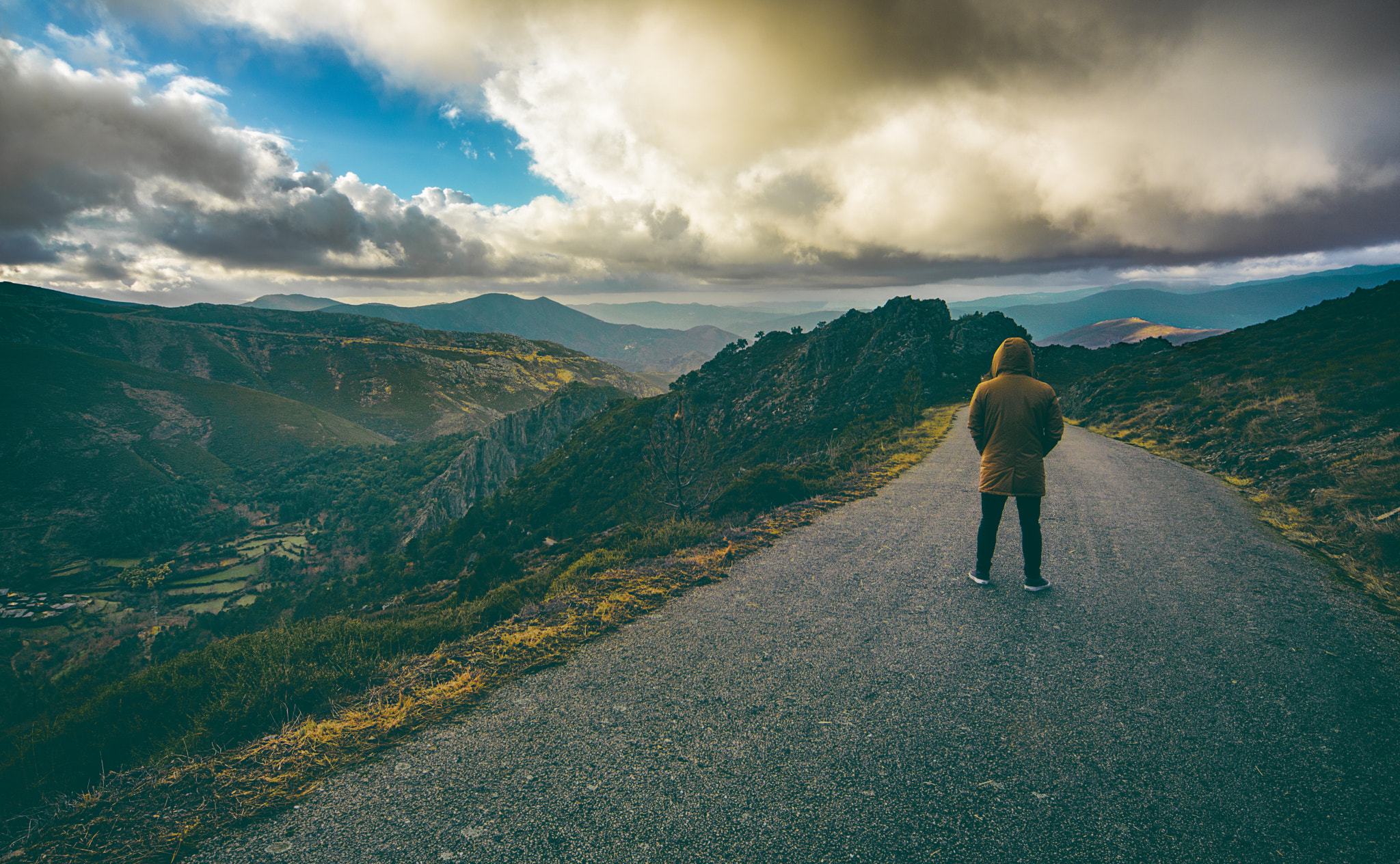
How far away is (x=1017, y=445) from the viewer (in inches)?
244

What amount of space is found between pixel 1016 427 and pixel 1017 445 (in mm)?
226

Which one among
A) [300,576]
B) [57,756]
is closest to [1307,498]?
[57,756]

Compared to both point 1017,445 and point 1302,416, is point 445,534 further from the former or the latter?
point 1302,416

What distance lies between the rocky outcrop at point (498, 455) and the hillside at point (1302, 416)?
270ft

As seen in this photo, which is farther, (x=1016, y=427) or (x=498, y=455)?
(x=498, y=455)

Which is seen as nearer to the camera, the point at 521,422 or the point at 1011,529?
the point at 1011,529

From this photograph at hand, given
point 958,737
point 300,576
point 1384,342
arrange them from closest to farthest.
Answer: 1. point 958,737
2. point 1384,342
3. point 300,576

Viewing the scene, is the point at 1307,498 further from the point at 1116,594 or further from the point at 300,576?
the point at 300,576

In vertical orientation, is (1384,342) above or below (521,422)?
above

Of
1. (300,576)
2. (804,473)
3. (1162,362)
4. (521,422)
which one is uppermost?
(1162,362)

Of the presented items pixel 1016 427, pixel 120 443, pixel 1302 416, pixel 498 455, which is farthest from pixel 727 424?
pixel 120 443

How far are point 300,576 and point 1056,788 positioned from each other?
124m

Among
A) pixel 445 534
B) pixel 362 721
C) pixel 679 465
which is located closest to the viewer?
pixel 362 721

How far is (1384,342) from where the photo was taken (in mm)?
24109
